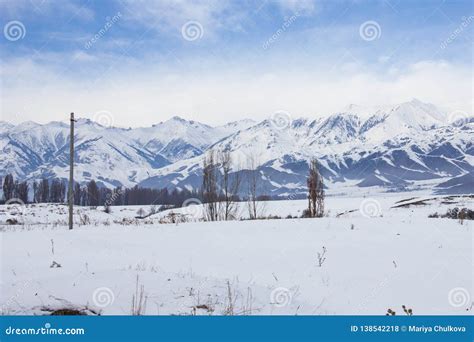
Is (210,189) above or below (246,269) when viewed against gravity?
above

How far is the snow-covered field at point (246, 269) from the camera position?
6.76 meters

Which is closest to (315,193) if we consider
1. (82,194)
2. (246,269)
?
(246,269)

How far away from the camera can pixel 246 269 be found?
10195 mm

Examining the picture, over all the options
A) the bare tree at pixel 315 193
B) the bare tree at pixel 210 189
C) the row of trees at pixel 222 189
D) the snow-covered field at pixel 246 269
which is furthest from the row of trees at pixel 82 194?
the snow-covered field at pixel 246 269

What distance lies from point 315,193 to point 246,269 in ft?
55.4

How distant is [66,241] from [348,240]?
27.0ft

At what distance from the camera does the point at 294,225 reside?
16.1m

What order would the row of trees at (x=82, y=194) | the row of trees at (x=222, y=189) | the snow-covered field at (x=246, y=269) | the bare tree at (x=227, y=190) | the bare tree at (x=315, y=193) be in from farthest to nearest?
the row of trees at (x=82, y=194), the bare tree at (x=227, y=190), the row of trees at (x=222, y=189), the bare tree at (x=315, y=193), the snow-covered field at (x=246, y=269)

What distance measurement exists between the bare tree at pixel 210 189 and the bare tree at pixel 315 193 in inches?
248

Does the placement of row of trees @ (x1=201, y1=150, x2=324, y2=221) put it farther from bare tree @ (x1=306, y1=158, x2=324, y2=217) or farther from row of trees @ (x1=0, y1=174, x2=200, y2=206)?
row of trees @ (x1=0, y1=174, x2=200, y2=206)

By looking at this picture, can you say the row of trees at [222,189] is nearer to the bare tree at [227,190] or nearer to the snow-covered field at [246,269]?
the bare tree at [227,190]

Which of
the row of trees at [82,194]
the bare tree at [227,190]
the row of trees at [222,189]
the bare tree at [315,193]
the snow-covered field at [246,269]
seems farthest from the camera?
the row of trees at [82,194]

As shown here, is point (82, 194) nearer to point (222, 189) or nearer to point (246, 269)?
point (222, 189)
